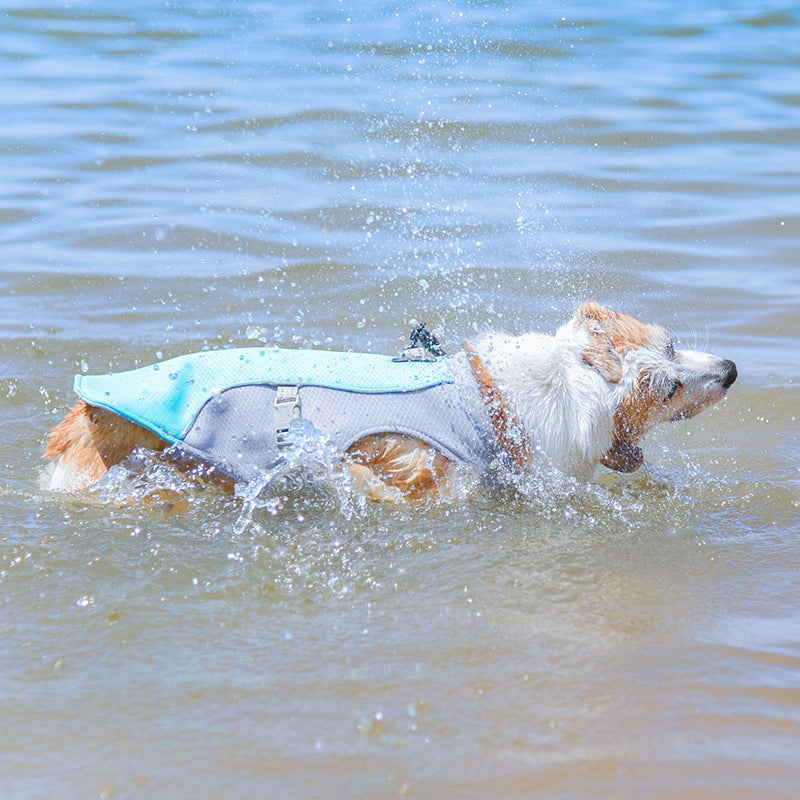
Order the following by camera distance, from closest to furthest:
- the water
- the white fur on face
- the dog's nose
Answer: the water → the white fur on face → the dog's nose

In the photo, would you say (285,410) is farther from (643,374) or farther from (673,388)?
(673,388)

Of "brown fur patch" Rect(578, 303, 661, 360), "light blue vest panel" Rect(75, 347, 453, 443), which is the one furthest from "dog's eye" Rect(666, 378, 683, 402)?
"light blue vest panel" Rect(75, 347, 453, 443)

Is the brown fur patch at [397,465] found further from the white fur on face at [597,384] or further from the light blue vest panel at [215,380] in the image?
the white fur on face at [597,384]

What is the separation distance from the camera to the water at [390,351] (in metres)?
3.03

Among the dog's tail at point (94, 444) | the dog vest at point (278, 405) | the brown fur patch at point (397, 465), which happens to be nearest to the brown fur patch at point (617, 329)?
the dog vest at point (278, 405)

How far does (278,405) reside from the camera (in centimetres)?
430

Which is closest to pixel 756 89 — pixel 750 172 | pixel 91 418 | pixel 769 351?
pixel 750 172

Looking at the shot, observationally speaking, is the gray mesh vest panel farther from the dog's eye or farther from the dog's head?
the dog's eye

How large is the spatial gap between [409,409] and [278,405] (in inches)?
21.0

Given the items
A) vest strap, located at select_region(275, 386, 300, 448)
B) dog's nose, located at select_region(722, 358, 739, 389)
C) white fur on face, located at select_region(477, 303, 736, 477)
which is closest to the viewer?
vest strap, located at select_region(275, 386, 300, 448)

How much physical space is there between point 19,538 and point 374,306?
3.62m

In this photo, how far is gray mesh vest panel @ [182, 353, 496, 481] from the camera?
4281 mm

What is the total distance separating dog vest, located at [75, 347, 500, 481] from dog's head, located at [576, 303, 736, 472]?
1.76ft

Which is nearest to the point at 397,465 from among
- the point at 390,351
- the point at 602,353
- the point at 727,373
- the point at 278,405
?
the point at 278,405
